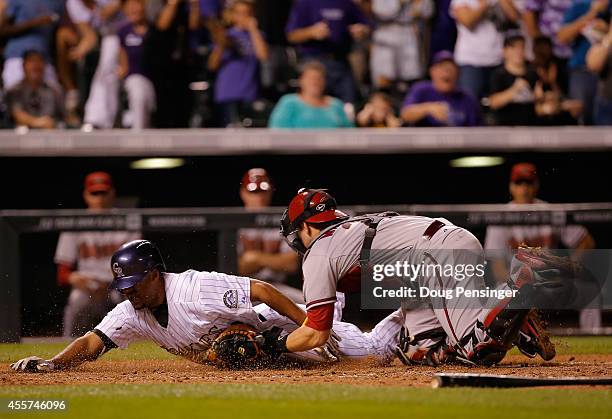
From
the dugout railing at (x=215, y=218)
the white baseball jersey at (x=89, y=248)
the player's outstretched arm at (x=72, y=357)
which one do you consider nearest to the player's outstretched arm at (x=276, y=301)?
the player's outstretched arm at (x=72, y=357)

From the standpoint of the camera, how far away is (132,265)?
4824 millimetres

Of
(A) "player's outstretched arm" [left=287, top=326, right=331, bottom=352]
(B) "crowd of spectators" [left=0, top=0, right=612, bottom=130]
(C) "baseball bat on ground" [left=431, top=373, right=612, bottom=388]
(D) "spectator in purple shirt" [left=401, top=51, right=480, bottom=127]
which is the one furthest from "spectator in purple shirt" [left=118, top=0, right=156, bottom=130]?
(C) "baseball bat on ground" [left=431, top=373, right=612, bottom=388]

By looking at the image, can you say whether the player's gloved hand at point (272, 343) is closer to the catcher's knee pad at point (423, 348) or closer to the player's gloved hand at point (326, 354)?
the player's gloved hand at point (326, 354)

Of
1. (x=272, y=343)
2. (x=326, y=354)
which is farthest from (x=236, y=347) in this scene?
(x=326, y=354)

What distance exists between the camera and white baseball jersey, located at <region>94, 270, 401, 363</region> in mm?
4930

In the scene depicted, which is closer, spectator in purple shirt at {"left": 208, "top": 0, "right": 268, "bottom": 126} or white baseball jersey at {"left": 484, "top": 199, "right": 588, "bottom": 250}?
white baseball jersey at {"left": 484, "top": 199, "right": 588, "bottom": 250}

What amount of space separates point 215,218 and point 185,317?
6.19 ft

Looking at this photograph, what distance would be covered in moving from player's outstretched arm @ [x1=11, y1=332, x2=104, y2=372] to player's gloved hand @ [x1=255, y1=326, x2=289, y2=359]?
0.83 meters

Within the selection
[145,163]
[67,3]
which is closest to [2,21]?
[67,3]

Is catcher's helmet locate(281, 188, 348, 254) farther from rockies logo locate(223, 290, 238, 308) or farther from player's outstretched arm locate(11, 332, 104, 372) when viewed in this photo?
player's outstretched arm locate(11, 332, 104, 372)

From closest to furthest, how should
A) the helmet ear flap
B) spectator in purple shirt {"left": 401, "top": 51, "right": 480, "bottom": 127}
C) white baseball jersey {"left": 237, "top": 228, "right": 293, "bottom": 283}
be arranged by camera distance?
the helmet ear flap → white baseball jersey {"left": 237, "top": 228, "right": 293, "bottom": 283} → spectator in purple shirt {"left": 401, "top": 51, "right": 480, "bottom": 127}

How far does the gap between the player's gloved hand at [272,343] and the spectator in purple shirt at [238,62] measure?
3217 mm

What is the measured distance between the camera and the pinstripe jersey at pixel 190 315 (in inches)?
194

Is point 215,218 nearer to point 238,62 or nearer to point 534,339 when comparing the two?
point 238,62
